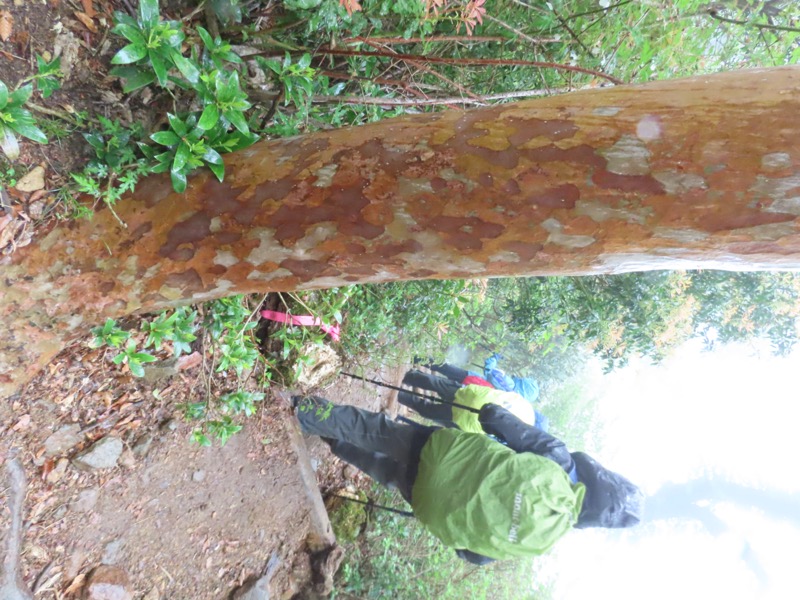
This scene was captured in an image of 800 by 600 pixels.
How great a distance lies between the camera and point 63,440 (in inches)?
92.3

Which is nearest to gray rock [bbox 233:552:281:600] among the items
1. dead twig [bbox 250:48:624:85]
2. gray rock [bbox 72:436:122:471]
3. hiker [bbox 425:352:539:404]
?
gray rock [bbox 72:436:122:471]

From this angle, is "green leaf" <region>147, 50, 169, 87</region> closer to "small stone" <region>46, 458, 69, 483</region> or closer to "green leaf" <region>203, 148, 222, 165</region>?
"green leaf" <region>203, 148, 222, 165</region>

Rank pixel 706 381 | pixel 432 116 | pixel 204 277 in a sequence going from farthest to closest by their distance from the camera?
pixel 706 381, pixel 204 277, pixel 432 116

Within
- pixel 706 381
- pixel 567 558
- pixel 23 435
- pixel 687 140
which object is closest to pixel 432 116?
pixel 687 140

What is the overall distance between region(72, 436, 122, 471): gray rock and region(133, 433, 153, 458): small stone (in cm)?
10

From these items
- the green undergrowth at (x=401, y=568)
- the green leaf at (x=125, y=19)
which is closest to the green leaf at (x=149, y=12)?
the green leaf at (x=125, y=19)

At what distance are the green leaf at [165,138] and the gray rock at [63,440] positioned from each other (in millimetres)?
1443

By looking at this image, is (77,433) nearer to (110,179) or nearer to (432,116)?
(110,179)

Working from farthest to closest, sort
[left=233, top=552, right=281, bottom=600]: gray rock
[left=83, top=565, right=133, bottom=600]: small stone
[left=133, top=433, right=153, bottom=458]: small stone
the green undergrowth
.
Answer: the green undergrowth → [left=233, top=552, right=281, bottom=600]: gray rock → [left=133, top=433, right=153, bottom=458]: small stone → [left=83, top=565, right=133, bottom=600]: small stone

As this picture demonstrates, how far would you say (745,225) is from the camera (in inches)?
46.2

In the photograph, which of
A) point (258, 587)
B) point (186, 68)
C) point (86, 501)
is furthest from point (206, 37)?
point (258, 587)

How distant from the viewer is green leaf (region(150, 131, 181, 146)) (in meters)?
1.67

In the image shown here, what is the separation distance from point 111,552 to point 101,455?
563 mm

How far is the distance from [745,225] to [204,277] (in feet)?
4.87
